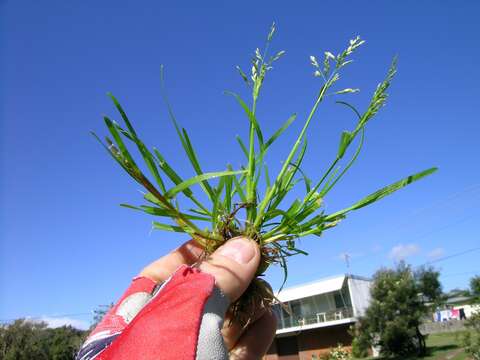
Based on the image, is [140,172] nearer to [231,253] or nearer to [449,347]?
[231,253]

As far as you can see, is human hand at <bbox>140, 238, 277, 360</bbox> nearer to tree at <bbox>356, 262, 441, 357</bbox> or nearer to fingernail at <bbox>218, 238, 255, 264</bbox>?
fingernail at <bbox>218, 238, 255, 264</bbox>

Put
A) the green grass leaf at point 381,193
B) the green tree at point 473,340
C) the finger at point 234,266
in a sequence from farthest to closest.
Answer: the green tree at point 473,340
the green grass leaf at point 381,193
the finger at point 234,266

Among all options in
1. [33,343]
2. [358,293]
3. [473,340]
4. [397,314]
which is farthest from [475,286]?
[33,343]

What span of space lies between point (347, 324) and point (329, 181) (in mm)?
34556

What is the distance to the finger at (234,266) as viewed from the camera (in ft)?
4.84

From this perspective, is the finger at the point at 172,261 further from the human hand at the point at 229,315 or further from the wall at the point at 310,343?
the wall at the point at 310,343

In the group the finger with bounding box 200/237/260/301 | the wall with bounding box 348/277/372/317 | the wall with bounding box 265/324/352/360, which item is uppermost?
the wall with bounding box 348/277/372/317

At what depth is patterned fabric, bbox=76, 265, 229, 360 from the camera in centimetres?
109

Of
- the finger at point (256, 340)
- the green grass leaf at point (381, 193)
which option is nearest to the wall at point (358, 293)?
the finger at point (256, 340)

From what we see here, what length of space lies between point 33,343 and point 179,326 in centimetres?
4290

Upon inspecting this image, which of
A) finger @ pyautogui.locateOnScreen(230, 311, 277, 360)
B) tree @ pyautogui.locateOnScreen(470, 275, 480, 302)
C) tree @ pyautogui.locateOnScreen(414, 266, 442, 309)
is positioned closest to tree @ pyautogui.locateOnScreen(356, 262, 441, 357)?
tree @ pyautogui.locateOnScreen(414, 266, 442, 309)

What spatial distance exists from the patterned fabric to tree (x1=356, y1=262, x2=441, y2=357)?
25.9 meters

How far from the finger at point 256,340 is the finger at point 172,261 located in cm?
49

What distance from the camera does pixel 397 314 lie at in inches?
963
